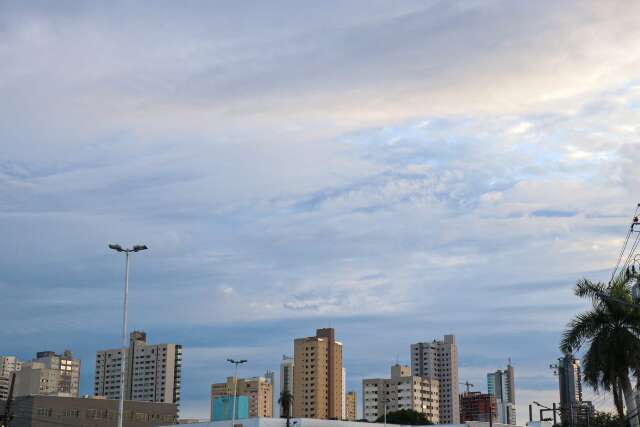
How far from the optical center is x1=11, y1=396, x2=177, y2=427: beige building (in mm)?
149250

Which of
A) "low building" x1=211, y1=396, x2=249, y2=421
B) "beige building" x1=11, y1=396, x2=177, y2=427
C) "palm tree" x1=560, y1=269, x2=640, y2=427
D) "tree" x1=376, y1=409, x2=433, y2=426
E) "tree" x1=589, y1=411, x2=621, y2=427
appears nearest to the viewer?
"palm tree" x1=560, y1=269, x2=640, y2=427

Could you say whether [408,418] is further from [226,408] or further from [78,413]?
[78,413]

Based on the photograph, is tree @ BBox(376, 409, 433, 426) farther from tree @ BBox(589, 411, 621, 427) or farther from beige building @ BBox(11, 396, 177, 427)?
tree @ BBox(589, 411, 621, 427)

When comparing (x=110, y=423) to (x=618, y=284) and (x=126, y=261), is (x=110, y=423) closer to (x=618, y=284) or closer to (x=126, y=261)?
(x=126, y=261)

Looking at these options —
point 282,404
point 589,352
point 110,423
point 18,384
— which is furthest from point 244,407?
point 589,352

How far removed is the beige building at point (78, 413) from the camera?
149250 millimetres

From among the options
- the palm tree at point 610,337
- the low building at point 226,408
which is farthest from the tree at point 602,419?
the palm tree at point 610,337

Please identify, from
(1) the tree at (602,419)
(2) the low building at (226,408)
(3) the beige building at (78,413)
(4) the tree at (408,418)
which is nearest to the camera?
(1) the tree at (602,419)

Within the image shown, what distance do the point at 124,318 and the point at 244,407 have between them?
80377 millimetres

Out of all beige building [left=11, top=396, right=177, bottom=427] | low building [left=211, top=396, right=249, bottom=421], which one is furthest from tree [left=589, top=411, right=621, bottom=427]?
beige building [left=11, top=396, right=177, bottom=427]

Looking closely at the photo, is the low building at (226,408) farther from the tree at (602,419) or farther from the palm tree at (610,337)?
the palm tree at (610,337)

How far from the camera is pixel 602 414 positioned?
399ft

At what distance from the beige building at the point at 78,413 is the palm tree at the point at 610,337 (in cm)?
11563

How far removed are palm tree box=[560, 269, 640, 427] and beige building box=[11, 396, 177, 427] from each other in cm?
11563
